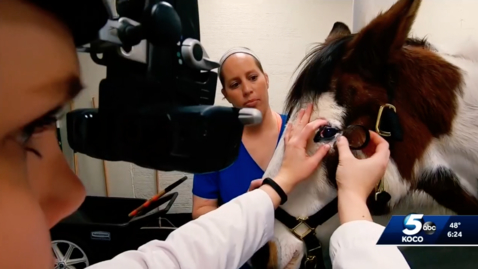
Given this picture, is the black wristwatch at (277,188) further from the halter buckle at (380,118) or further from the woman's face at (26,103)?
the woman's face at (26,103)

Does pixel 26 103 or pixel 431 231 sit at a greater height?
pixel 26 103

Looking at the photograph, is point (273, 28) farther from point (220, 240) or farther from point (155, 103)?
point (155, 103)

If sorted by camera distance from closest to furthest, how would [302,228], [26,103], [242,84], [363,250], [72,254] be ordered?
[26,103] → [363,250] → [302,228] → [242,84] → [72,254]

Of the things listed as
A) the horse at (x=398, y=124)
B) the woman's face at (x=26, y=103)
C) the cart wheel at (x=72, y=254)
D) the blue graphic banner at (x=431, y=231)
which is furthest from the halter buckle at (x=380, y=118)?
the cart wheel at (x=72, y=254)

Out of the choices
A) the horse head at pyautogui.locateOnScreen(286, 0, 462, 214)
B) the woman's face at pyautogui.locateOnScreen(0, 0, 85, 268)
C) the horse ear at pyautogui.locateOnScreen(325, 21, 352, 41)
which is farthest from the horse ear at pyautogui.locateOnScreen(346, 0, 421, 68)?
the woman's face at pyautogui.locateOnScreen(0, 0, 85, 268)

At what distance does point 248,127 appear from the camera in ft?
1.98

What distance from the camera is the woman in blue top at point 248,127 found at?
591 millimetres

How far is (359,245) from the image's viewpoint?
377 mm

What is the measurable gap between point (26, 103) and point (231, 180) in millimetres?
498

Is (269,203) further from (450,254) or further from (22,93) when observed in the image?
(22,93)

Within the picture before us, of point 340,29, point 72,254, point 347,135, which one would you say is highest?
point 340,29

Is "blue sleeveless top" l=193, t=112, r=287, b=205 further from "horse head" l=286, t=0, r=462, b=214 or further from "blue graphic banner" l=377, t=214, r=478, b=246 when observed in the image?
"blue graphic banner" l=377, t=214, r=478, b=246

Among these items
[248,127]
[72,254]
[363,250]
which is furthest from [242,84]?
[72,254]

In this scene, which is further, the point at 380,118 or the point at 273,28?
the point at 273,28
